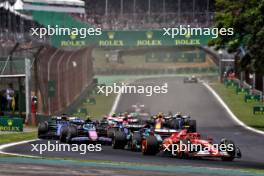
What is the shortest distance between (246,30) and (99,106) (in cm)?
1338

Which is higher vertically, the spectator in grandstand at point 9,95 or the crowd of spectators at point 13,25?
the crowd of spectators at point 13,25

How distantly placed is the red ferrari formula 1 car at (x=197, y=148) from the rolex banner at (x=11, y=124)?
38.6 feet

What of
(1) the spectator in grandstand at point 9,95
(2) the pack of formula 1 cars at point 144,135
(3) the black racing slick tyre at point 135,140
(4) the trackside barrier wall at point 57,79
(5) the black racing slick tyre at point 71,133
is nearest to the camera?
(2) the pack of formula 1 cars at point 144,135

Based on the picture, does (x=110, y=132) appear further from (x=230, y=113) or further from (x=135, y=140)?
(x=230, y=113)

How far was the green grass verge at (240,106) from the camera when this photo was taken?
40250 millimetres

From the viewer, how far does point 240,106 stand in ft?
156

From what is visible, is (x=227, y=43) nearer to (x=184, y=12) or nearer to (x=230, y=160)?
(x=230, y=160)

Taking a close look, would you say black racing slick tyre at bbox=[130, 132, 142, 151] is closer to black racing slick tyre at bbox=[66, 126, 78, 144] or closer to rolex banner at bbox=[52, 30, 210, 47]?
black racing slick tyre at bbox=[66, 126, 78, 144]

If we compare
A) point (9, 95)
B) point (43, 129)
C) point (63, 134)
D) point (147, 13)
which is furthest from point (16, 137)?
point (147, 13)

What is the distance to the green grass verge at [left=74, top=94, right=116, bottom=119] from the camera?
43.0 metres

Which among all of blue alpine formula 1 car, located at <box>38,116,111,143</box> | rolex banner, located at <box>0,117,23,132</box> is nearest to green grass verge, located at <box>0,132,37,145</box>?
rolex banner, located at <box>0,117,23,132</box>

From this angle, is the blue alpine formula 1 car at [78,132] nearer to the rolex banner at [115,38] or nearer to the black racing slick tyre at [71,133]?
the black racing slick tyre at [71,133]

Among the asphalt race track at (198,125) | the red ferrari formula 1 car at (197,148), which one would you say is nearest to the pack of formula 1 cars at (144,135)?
the red ferrari formula 1 car at (197,148)

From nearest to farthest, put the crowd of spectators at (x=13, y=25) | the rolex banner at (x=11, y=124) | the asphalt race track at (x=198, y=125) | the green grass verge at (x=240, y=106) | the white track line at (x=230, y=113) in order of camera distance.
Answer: the asphalt race track at (x=198, y=125)
the rolex banner at (x=11, y=124)
the white track line at (x=230, y=113)
the green grass verge at (x=240, y=106)
the crowd of spectators at (x=13, y=25)
